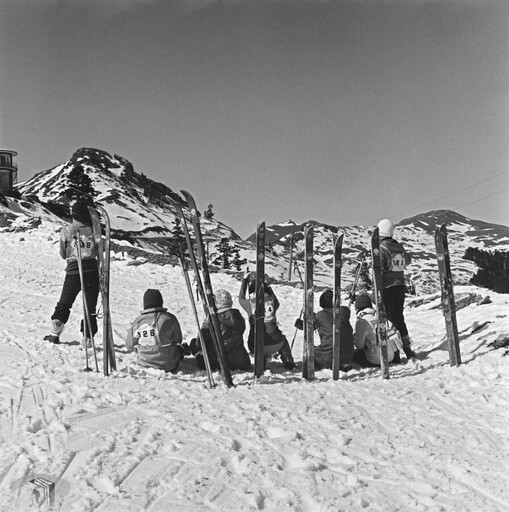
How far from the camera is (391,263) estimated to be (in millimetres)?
7176

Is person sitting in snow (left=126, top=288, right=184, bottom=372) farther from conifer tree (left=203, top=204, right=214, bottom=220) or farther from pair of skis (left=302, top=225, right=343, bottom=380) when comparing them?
conifer tree (left=203, top=204, right=214, bottom=220)

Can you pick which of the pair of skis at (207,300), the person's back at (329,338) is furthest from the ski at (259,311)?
the person's back at (329,338)

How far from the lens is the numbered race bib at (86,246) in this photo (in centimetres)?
702

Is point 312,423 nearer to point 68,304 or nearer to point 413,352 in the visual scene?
point 413,352

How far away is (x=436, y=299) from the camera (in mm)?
12477

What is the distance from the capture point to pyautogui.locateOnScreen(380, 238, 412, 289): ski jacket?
7.16m

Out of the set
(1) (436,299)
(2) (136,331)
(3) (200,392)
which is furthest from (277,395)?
(1) (436,299)

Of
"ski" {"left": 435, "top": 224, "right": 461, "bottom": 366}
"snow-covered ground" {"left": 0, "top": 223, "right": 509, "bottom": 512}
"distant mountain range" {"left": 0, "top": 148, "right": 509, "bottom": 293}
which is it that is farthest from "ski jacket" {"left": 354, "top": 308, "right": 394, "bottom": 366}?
"distant mountain range" {"left": 0, "top": 148, "right": 509, "bottom": 293}

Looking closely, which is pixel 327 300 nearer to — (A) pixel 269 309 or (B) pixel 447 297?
(A) pixel 269 309

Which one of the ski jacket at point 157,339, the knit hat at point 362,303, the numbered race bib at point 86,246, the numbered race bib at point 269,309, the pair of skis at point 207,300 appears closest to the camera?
the pair of skis at point 207,300

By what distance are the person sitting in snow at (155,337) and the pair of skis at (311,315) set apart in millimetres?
1546

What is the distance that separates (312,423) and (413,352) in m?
3.44

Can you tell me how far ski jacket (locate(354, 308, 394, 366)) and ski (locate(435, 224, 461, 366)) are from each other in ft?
2.54

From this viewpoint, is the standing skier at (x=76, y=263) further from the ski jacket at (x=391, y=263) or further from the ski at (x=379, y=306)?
the ski jacket at (x=391, y=263)
